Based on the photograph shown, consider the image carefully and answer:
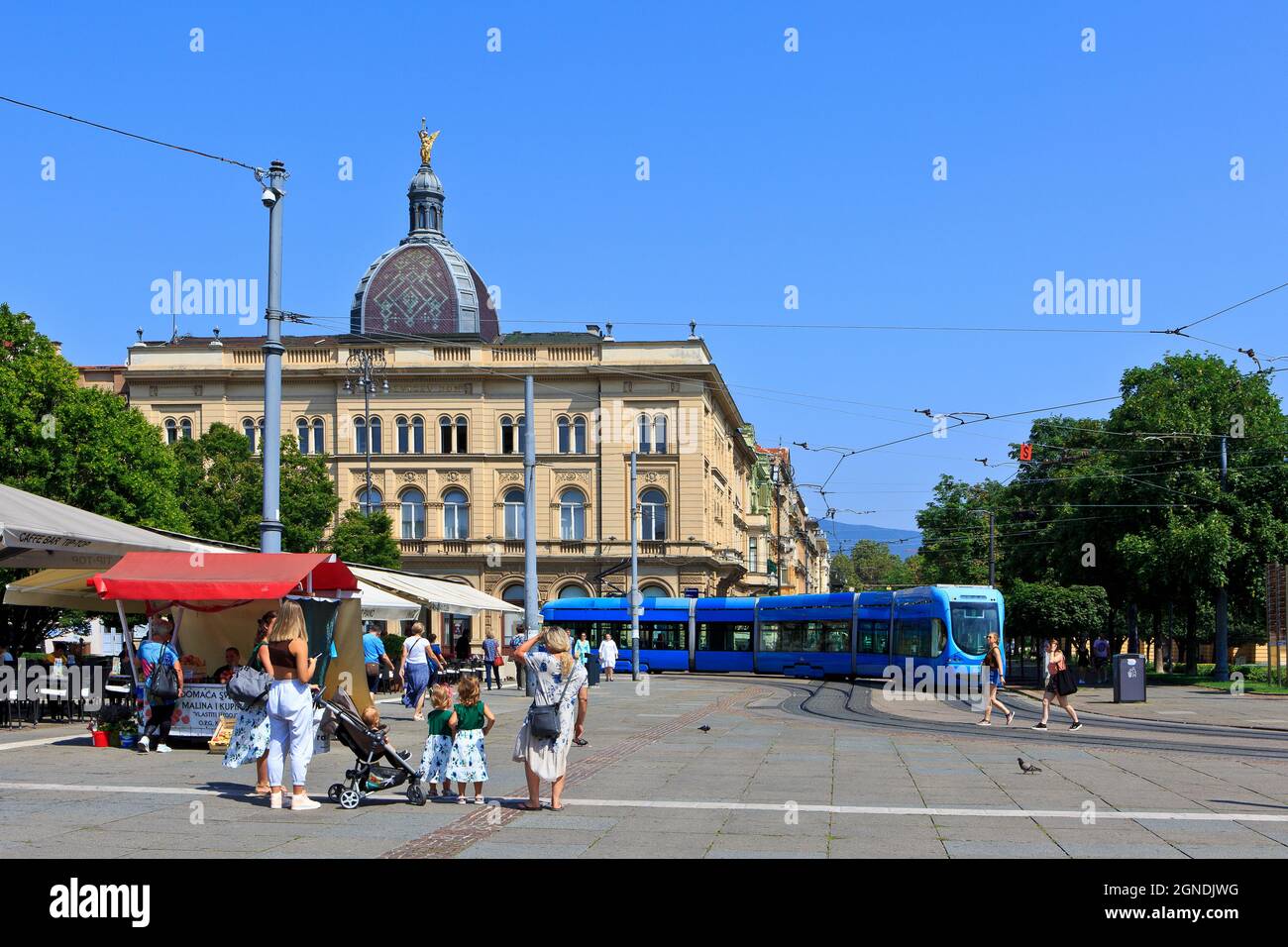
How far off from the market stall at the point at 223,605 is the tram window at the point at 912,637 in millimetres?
26055

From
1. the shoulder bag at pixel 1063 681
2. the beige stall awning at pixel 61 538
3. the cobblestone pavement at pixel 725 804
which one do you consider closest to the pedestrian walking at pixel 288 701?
the cobblestone pavement at pixel 725 804

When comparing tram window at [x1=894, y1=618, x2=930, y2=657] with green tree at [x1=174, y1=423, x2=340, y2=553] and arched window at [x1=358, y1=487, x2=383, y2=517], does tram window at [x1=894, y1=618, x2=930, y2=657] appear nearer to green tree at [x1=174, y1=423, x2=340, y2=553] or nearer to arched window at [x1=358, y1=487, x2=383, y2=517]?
green tree at [x1=174, y1=423, x2=340, y2=553]

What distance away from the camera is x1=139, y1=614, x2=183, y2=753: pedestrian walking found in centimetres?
1747

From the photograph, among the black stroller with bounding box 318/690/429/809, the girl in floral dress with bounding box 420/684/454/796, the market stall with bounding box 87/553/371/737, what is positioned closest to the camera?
the black stroller with bounding box 318/690/429/809

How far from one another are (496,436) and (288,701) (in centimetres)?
6309

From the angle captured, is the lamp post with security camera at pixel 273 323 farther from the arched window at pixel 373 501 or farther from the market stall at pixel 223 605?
the arched window at pixel 373 501

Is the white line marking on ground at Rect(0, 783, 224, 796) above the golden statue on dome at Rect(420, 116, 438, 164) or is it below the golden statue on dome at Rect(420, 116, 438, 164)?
below

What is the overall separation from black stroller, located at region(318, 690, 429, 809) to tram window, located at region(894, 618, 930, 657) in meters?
31.0

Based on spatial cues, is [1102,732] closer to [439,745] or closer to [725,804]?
[725,804]

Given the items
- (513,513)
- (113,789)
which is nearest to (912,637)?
(113,789)

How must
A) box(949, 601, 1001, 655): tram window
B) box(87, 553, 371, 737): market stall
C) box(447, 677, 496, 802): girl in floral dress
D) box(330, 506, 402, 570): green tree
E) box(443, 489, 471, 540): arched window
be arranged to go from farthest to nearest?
box(443, 489, 471, 540): arched window, box(330, 506, 402, 570): green tree, box(949, 601, 1001, 655): tram window, box(87, 553, 371, 737): market stall, box(447, 677, 496, 802): girl in floral dress

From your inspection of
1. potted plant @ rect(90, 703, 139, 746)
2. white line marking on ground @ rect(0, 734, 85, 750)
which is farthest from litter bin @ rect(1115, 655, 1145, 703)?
white line marking on ground @ rect(0, 734, 85, 750)
